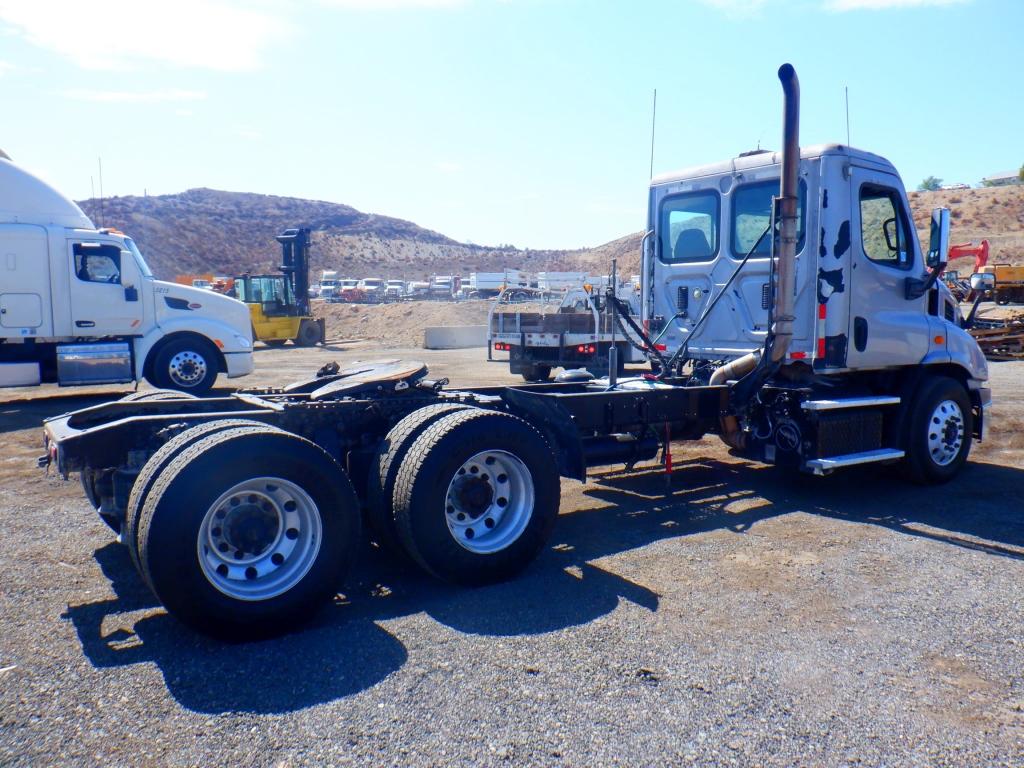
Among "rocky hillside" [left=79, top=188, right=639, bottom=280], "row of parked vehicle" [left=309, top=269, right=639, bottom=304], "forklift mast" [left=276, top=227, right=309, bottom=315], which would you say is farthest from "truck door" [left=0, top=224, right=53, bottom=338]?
"rocky hillside" [left=79, top=188, right=639, bottom=280]

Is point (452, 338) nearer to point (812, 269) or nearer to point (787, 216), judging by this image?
point (812, 269)

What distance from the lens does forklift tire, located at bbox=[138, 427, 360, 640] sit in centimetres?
406

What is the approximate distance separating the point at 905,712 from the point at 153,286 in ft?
44.0

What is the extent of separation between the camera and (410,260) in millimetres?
87875

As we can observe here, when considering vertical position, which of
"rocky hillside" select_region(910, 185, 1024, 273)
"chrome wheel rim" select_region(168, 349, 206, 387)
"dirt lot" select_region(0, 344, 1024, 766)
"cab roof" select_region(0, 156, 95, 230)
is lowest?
"dirt lot" select_region(0, 344, 1024, 766)

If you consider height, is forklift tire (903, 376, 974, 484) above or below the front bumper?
below

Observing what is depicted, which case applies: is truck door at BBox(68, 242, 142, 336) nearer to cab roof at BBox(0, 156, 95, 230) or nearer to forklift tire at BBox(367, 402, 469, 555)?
cab roof at BBox(0, 156, 95, 230)

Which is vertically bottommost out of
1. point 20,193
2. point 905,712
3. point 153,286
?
point 905,712

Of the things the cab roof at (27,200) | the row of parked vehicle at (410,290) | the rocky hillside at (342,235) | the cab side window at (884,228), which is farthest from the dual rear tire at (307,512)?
the rocky hillside at (342,235)

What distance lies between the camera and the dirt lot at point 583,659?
10.8ft

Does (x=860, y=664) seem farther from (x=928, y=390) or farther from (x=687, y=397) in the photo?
(x=928, y=390)

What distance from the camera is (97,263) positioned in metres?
13.8

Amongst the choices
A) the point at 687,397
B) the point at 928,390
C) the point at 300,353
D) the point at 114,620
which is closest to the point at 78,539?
the point at 114,620

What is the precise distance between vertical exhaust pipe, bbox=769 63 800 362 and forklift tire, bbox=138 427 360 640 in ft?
12.9
